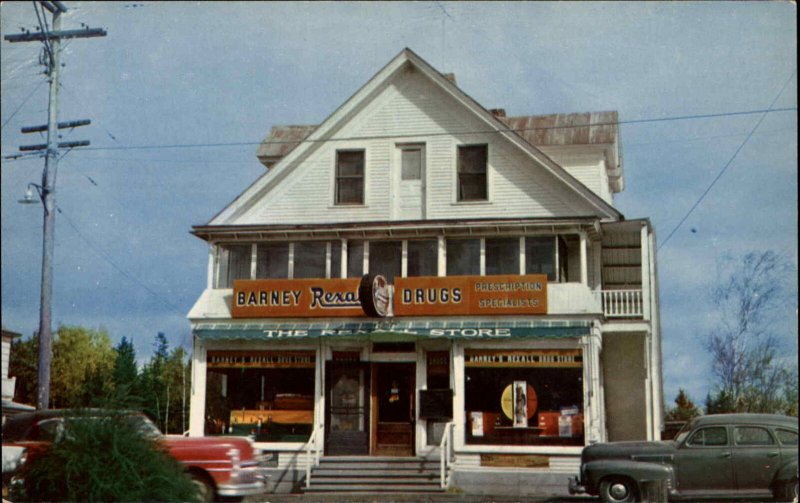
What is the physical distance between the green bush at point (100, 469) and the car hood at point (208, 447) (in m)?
2.23

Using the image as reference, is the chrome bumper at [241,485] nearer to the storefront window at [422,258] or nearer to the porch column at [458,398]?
the porch column at [458,398]

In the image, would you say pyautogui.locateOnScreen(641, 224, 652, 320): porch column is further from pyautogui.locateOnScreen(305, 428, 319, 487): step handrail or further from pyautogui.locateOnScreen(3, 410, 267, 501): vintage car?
pyautogui.locateOnScreen(3, 410, 267, 501): vintage car

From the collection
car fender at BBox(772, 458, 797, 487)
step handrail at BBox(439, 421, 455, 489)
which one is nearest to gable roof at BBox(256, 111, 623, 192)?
step handrail at BBox(439, 421, 455, 489)

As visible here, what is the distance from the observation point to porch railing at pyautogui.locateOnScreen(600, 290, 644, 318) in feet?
78.9

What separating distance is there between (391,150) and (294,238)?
3.40m

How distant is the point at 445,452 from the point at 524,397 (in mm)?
2241

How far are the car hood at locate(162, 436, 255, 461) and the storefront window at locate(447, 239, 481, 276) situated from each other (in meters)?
8.81

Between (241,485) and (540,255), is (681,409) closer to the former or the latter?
(540,255)

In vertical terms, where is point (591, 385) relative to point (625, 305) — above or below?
below

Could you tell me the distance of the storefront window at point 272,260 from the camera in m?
25.4

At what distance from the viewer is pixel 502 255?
24.3 m

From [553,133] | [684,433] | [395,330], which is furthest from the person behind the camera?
[553,133]

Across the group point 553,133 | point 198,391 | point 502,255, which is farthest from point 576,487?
point 553,133

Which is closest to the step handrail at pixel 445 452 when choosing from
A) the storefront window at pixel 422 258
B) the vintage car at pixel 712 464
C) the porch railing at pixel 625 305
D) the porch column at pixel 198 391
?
the storefront window at pixel 422 258
